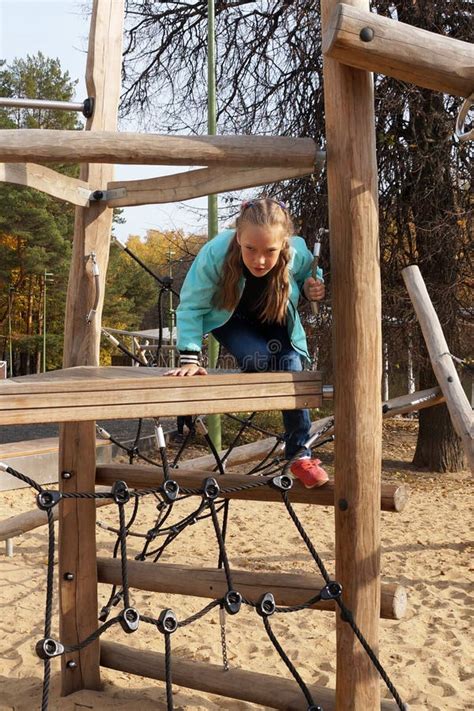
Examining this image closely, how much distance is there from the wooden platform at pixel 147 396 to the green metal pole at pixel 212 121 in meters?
7.31

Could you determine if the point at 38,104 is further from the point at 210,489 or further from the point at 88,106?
the point at 210,489

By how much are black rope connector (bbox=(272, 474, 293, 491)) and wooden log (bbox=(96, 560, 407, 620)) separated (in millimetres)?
419

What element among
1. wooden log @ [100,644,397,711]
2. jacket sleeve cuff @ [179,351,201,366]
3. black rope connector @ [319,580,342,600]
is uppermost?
jacket sleeve cuff @ [179,351,201,366]

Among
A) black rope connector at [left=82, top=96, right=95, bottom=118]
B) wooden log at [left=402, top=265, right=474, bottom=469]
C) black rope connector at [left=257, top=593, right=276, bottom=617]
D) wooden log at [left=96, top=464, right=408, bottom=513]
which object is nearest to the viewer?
black rope connector at [left=257, top=593, right=276, bottom=617]

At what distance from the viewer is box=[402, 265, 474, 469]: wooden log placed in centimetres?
370

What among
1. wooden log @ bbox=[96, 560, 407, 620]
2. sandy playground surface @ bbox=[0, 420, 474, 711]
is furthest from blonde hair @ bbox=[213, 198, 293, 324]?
sandy playground surface @ bbox=[0, 420, 474, 711]

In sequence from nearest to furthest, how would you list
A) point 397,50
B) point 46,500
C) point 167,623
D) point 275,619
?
point 397,50 → point 46,500 → point 167,623 → point 275,619

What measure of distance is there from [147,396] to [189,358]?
0.41m

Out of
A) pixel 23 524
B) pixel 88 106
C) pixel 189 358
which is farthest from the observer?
pixel 23 524

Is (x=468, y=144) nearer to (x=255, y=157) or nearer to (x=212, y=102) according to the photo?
(x=212, y=102)

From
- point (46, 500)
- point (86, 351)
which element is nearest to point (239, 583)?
point (46, 500)

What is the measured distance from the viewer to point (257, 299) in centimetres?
269

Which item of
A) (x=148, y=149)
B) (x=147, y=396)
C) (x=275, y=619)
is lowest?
(x=275, y=619)

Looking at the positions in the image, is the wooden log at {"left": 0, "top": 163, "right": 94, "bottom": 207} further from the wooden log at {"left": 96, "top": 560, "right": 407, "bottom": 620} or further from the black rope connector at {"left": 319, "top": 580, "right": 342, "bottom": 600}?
the black rope connector at {"left": 319, "top": 580, "right": 342, "bottom": 600}
